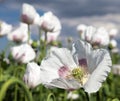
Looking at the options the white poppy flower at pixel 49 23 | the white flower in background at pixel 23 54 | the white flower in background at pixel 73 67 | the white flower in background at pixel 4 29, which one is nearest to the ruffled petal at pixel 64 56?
the white flower in background at pixel 73 67

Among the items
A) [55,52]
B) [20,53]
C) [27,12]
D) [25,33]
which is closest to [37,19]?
[27,12]

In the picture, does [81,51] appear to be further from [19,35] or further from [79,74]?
[19,35]

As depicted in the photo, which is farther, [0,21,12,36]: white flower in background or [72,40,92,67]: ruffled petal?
[0,21,12,36]: white flower in background

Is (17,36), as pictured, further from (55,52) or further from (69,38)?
(55,52)

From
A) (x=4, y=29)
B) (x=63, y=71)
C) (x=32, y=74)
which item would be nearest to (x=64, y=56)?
(x=63, y=71)

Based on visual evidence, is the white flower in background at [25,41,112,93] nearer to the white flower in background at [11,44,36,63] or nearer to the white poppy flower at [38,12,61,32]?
the white flower in background at [11,44,36,63]

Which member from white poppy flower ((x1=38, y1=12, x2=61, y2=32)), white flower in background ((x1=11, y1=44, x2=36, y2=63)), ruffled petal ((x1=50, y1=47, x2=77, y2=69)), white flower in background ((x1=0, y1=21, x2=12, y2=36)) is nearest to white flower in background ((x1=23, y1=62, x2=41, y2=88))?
ruffled petal ((x1=50, y1=47, x2=77, y2=69))

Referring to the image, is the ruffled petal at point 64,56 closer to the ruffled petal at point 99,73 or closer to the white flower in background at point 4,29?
the ruffled petal at point 99,73

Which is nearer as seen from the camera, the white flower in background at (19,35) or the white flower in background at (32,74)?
the white flower in background at (32,74)
